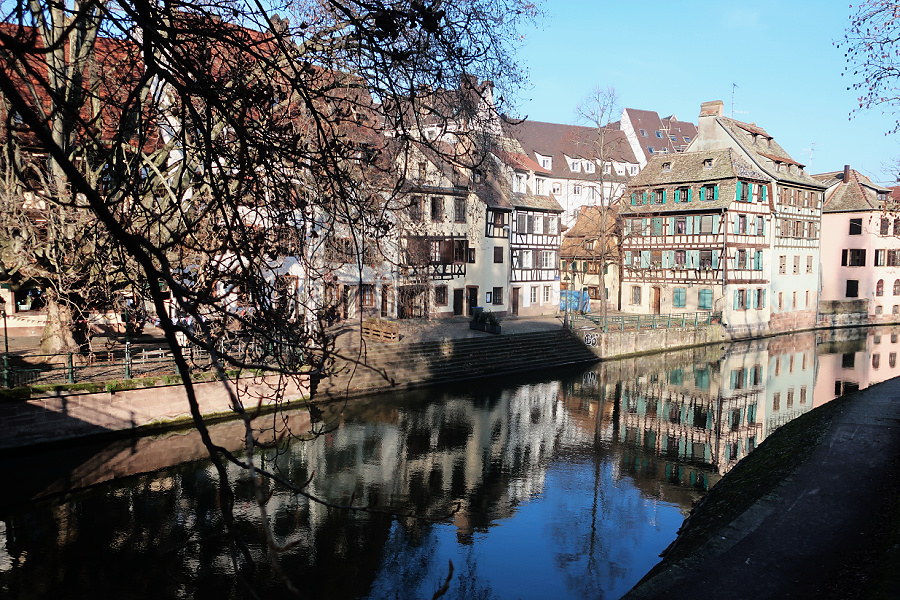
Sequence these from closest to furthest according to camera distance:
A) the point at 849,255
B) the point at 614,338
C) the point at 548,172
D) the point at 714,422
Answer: the point at 714,422 < the point at 614,338 < the point at 849,255 < the point at 548,172

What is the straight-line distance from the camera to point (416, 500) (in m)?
12.8

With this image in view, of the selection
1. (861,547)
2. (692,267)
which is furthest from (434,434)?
(692,267)

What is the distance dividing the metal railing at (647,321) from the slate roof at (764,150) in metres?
10.1

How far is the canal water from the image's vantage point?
978 centimetres

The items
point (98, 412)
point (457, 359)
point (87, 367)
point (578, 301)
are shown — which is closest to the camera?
point (98, 412)

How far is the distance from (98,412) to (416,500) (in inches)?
342

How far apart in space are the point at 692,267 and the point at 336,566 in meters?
33.5

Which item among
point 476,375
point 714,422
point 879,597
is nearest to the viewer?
point 879,597

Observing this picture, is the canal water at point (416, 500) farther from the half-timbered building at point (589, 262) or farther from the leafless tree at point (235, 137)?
the half-timbered building at point (589, 262)

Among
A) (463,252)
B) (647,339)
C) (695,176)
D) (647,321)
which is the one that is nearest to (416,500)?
(463,252)

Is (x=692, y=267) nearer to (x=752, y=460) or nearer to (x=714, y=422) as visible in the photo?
(x=714, y=422)

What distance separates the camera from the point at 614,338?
104ft

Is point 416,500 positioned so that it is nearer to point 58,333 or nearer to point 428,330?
point 58,333

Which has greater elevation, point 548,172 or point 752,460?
point 548,172
